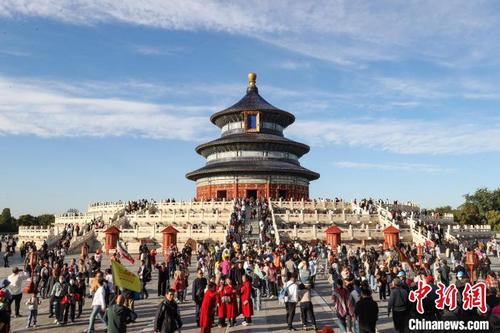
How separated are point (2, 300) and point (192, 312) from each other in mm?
6005

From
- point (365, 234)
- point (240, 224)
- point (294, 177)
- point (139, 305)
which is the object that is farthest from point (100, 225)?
point (294, 177)

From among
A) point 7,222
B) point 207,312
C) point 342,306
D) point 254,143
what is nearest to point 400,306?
point 342,306

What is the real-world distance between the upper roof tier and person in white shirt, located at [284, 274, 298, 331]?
168ft

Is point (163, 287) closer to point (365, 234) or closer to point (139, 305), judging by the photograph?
point (139, 305)

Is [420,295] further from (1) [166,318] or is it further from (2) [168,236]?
(2) [168,236]

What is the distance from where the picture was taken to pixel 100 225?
38.7 meters

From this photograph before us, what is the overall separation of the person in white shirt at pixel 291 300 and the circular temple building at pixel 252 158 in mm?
42514

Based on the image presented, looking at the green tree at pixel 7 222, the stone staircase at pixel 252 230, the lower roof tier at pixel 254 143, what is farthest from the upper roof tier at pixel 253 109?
the green tree at pixel 7 222

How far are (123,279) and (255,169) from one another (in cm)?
4490

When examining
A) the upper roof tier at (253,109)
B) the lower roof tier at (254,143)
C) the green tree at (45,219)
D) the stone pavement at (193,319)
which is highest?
the upper roof tier at (253,109)

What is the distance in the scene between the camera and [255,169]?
184 feet

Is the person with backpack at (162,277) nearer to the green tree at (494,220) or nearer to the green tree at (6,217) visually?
the green tree at (494,220)

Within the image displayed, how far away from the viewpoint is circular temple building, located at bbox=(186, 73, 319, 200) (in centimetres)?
5719

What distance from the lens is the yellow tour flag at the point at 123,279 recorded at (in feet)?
36.0
